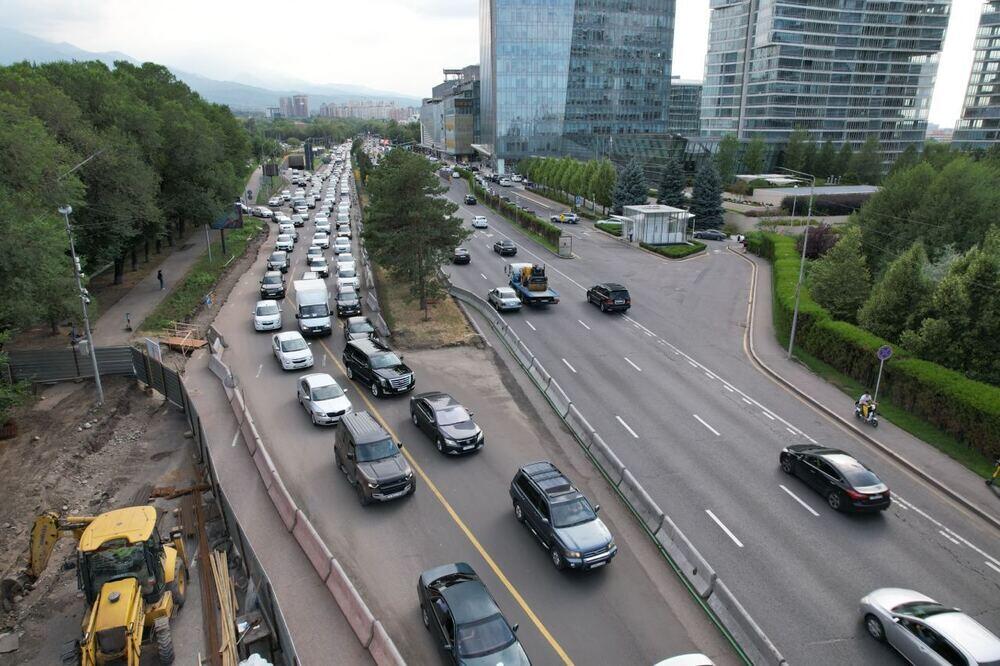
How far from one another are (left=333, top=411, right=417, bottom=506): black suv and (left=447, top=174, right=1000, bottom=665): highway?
7.50m

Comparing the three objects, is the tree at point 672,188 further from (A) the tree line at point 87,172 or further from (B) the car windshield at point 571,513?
(B) the car windshield at point 571,513

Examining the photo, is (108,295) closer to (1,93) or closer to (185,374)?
(1,93)

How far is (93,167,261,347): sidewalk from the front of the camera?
3316cm

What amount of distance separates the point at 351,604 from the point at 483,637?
3.27 m

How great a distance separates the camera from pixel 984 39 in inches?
5113

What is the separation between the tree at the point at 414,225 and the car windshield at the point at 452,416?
565 inches

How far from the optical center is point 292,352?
2775 cm

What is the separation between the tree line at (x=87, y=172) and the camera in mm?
23578

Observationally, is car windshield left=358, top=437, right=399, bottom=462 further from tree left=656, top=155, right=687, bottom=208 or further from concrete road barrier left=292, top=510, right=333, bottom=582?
tree left=656, top=155, right=687, bottom=208

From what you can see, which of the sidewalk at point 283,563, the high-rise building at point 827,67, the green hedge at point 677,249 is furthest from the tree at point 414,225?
the high-rise building at point 827,67

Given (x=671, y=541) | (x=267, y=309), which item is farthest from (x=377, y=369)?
(x=671, y=541)

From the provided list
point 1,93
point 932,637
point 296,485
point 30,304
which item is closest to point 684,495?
point 932,637

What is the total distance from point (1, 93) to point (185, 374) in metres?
17.4

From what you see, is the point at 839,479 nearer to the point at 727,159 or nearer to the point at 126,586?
the point at 126,586
